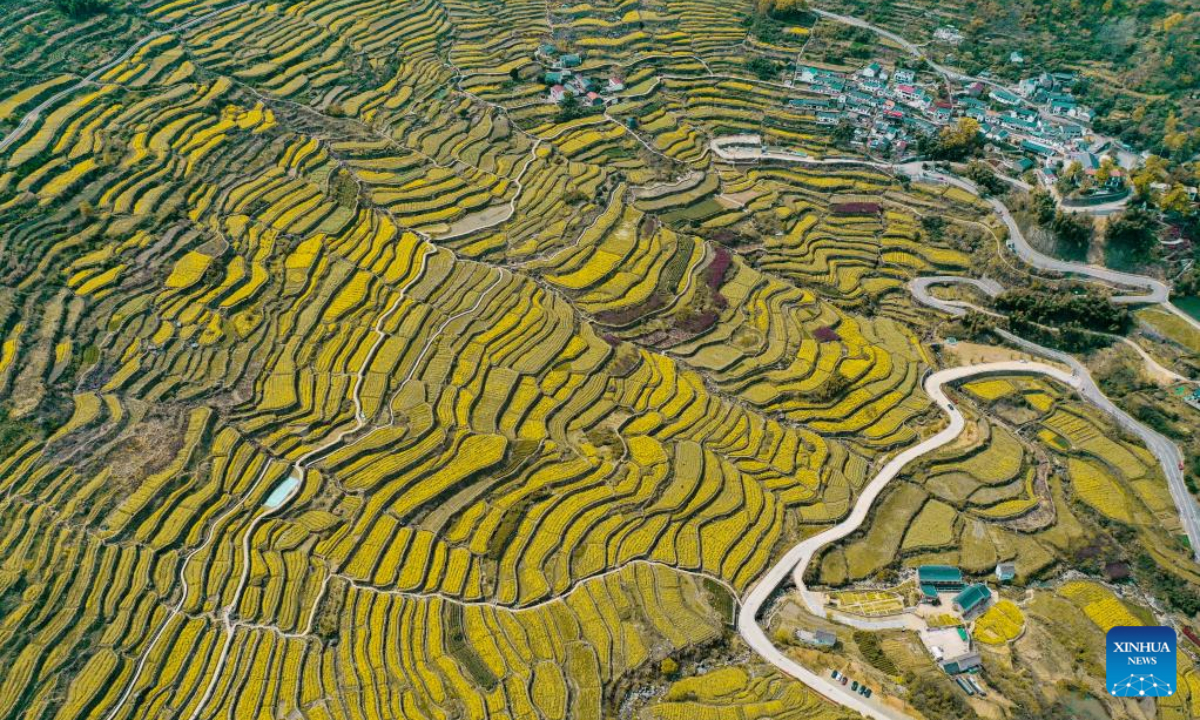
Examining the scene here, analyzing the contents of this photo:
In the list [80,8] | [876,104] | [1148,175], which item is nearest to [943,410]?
[1148,175]

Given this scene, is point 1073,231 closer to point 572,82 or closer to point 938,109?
point 938,109

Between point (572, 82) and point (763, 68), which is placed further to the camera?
point (763, 68)

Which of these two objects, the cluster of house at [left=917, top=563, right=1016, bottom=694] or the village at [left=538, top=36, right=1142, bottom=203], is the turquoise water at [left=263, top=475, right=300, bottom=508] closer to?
the cluster of house at [left=917, top=563, right=1016, bottom=694]

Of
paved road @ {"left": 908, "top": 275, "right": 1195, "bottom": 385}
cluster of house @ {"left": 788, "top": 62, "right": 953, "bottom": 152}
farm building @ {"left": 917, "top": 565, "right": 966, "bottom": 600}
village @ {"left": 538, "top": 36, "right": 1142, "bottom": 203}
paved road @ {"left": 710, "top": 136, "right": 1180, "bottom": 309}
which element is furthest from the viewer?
cluster of house @ {"left": 788, "top": 62, "right": 953, "bottom": 152}

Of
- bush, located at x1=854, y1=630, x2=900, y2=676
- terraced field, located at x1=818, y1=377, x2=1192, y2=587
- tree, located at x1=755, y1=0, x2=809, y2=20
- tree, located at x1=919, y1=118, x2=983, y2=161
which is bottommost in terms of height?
bush, located at x1=854, y1=630, x2=900, y2=676

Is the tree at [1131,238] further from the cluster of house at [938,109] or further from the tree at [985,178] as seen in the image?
the cluster of house at [938,109]

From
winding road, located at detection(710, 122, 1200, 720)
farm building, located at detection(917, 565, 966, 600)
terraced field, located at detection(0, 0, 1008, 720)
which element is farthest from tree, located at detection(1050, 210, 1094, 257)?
farm building, located at detection(917, 565, 966, 600)
